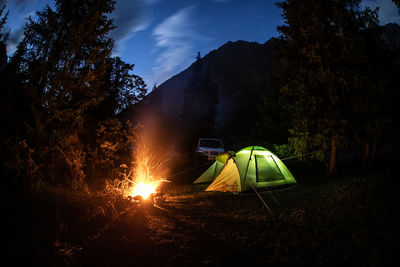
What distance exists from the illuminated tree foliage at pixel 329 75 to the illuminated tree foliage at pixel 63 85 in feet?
26.3

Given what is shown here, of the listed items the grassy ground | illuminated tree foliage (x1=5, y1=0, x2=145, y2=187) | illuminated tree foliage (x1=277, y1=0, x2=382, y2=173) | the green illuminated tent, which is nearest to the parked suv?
illuminated tree foliage (x1=277, y1=0, x2=382, y2=173)

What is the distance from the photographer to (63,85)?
24.4 ft

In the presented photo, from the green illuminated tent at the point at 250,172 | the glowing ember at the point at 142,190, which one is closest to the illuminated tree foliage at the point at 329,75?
the green illuminated tent at the point at 250,172

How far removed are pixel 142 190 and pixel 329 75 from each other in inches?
339

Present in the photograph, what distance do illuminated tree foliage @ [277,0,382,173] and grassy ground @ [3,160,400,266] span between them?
439 cm

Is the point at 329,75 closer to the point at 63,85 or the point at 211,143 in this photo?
the point at 63,85

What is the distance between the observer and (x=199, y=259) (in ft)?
12.7

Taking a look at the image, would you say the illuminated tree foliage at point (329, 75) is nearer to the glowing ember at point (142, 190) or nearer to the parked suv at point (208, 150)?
the glowing ember at point (142, 190)

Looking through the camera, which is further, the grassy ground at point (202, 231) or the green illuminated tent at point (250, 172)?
the green illuminated tent at point (250, 172)

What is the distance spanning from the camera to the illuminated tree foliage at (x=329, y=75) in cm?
973

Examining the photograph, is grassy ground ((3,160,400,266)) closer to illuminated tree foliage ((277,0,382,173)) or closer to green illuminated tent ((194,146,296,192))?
green illuminated tent ((194,146,296,192))

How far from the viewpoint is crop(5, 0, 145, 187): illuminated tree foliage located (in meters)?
7.01

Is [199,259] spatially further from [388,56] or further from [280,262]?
[388,56]

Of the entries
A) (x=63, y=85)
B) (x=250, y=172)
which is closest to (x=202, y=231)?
(x=250, y=172)
